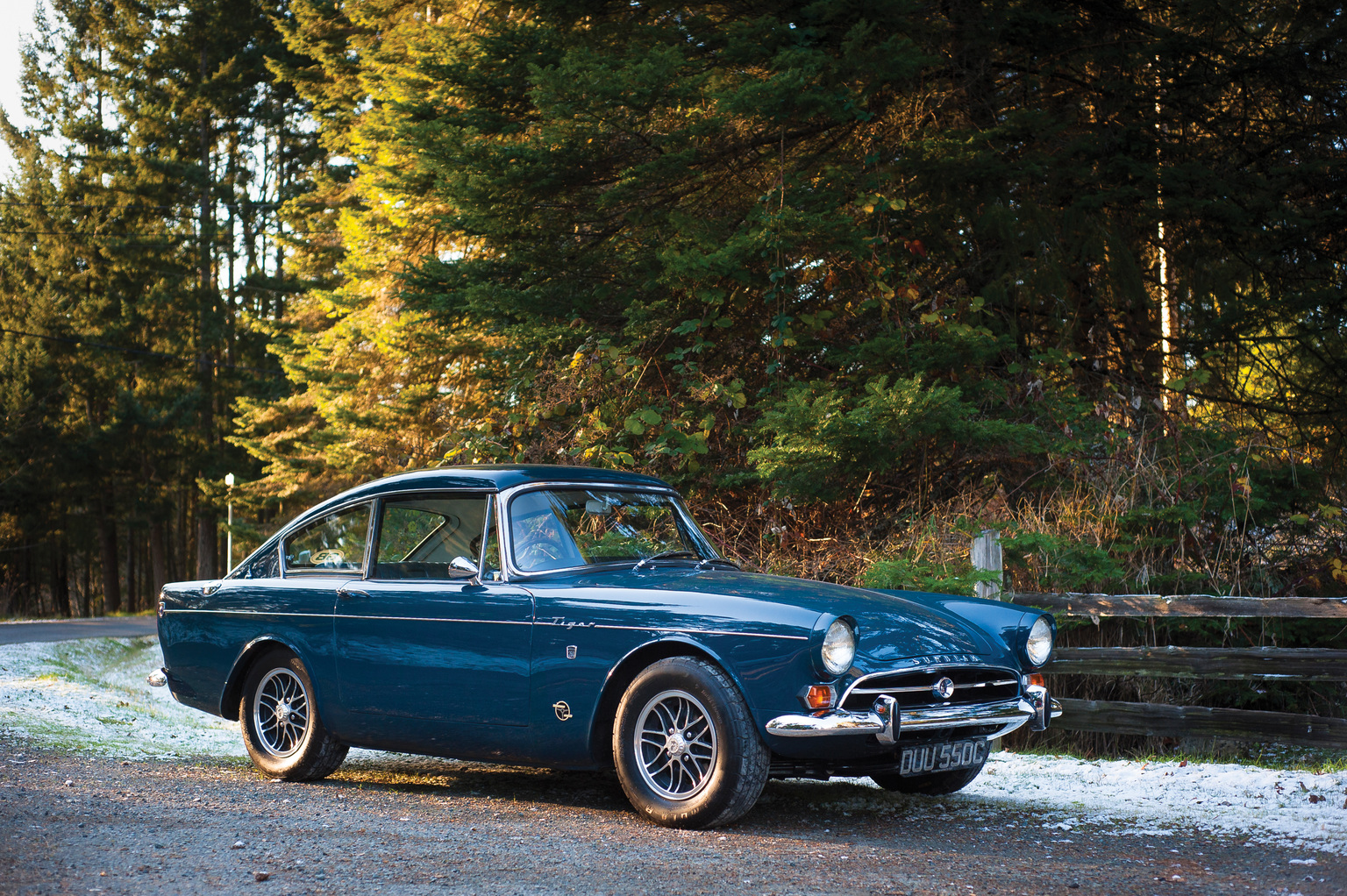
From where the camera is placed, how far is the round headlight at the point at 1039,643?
6.29 metres

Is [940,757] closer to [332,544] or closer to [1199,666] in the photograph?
[1199,666]

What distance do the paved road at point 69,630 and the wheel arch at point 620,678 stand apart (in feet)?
52.0

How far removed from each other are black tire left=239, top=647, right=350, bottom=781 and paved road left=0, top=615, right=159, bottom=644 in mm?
13451

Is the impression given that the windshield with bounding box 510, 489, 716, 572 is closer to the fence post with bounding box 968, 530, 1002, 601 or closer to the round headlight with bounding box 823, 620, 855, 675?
the round headlight with bounding box 823, 620, 855, 675

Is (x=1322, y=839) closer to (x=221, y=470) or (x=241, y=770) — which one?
(x=241, y=770)

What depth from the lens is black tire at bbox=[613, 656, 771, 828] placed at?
17.3ft

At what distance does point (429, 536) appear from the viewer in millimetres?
6805

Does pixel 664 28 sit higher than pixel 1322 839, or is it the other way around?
pixel 664 28

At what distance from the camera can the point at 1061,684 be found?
29.3 feet

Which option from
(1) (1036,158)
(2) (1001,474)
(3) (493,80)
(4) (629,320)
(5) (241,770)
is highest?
(3) (493,80)

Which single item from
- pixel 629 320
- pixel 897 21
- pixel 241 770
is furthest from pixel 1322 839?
pixel 897 21

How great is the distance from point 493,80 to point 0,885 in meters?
9.98

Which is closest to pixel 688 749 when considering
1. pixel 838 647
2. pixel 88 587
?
pixel 838 647

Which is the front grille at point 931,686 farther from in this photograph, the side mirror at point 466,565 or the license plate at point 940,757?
the side mirror at point 466,565
